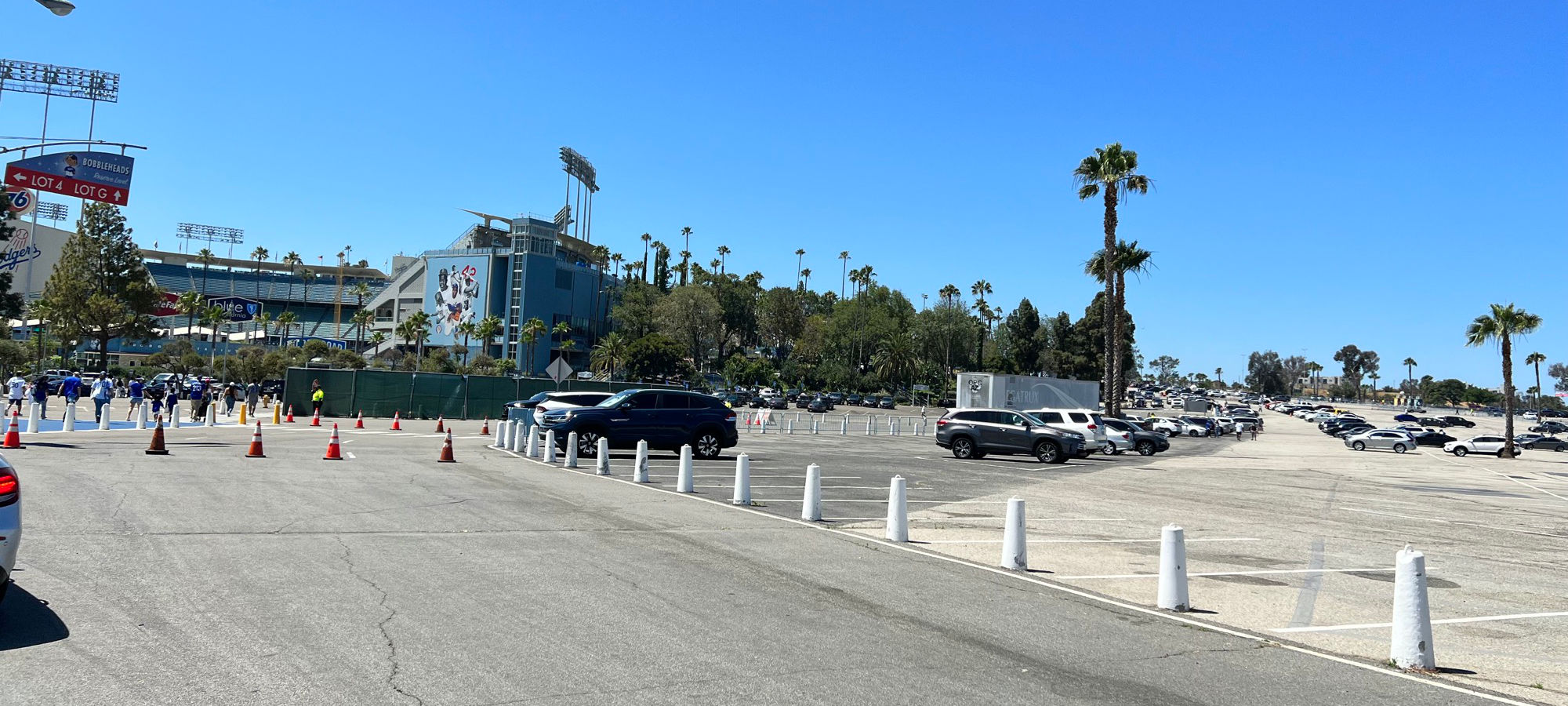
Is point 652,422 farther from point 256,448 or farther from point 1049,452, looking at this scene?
point 1049,452

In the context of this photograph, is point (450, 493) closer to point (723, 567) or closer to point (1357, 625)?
point (723, 567)

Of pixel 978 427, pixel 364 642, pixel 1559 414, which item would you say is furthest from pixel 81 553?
pixel 1559 414

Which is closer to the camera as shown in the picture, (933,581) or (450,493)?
(933,581)

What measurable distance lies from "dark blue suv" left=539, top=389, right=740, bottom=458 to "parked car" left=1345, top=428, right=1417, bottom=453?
4141cm

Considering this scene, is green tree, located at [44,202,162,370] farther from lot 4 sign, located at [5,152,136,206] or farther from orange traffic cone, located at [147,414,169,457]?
orange traffic cone, located at [147,414,169,457]

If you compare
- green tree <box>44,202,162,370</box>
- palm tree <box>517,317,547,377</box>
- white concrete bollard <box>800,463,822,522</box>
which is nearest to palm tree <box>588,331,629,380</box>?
palm tree <box>517,317,547,377</box>

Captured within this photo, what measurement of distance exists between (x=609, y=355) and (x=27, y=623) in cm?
9980

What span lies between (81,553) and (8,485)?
292 cm

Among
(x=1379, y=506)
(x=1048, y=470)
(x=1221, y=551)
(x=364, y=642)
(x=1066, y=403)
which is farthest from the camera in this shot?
(x=1066, y=403)

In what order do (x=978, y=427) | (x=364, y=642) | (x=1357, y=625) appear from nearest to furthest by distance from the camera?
(x=364, y=642) < (x=1357, y=625) < (x=978, y=427)

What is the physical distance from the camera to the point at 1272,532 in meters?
14.6

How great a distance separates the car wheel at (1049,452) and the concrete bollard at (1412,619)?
938 inches

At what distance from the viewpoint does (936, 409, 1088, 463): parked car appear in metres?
30.5

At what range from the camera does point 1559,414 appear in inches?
6117
